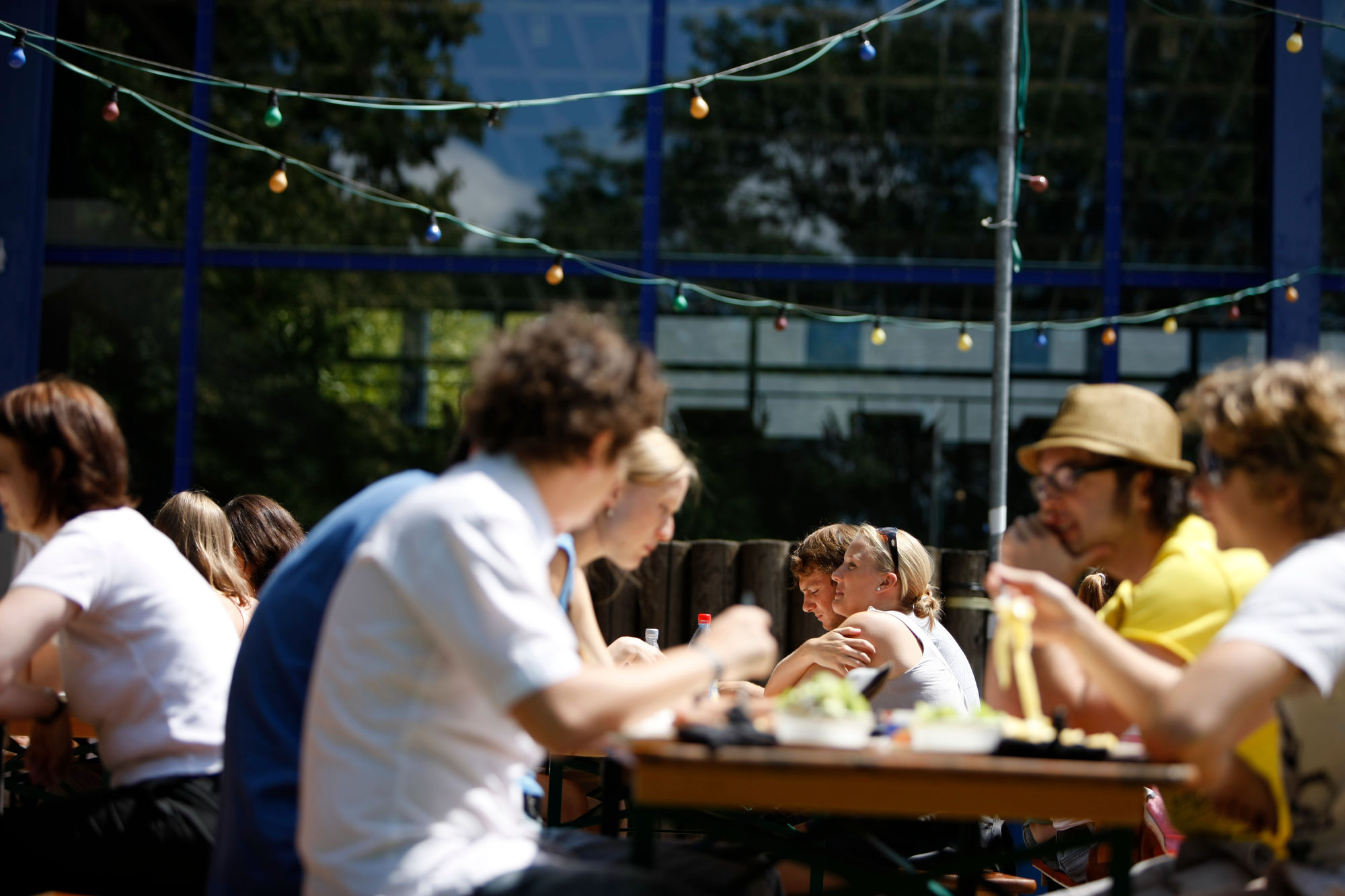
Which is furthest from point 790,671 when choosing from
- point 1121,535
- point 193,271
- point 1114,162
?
point 193,271

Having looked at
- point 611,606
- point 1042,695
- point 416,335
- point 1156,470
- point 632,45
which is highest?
point 632,45

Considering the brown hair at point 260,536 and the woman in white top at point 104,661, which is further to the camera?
the brown hair at point 260,536

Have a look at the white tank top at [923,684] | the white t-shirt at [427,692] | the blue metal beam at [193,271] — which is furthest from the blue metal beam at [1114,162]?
the white t-shirt at [427,692]

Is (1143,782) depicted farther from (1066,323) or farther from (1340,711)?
(1066,323)

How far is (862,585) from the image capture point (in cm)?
377

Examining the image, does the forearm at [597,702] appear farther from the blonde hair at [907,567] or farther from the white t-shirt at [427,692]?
the blonde hair at [907,567]

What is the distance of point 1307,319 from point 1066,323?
1.69 m

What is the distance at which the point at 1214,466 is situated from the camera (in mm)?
1922

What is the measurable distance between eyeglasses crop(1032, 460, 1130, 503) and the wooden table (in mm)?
633

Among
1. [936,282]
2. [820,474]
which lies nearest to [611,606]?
[820,474]

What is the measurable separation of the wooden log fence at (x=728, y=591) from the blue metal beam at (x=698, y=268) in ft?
7.04

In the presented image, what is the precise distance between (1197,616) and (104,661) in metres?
1.86

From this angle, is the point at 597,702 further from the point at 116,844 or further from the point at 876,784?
the point at 116,844

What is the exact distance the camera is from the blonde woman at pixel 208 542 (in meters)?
3.55
